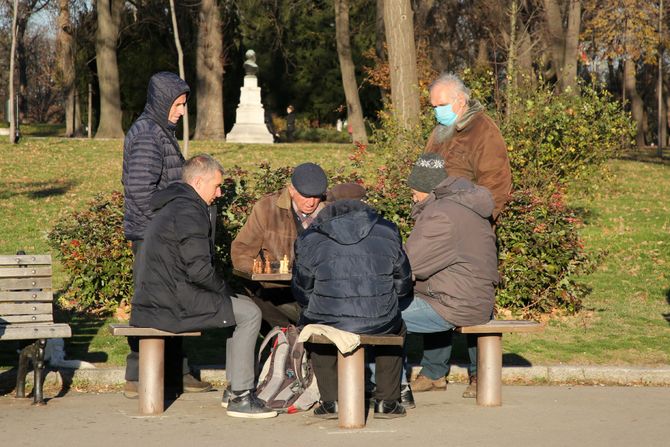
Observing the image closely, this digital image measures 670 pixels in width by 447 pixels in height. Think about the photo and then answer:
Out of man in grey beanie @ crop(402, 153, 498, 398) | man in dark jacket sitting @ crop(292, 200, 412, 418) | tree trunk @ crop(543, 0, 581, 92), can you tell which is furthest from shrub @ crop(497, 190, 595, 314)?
tree trunk @ crop(543, 0, 581, 92)

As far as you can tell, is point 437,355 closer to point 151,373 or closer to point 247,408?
point 247,408

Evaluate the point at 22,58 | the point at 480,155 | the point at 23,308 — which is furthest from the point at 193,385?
the point at 22,58

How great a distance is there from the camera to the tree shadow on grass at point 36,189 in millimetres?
20109

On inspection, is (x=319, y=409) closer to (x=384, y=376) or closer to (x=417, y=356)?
(x=384, y=376)

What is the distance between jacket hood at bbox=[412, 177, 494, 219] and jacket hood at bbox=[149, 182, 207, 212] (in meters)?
1.43

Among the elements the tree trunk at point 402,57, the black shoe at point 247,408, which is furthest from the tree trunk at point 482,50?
the black shoe at point 247,408

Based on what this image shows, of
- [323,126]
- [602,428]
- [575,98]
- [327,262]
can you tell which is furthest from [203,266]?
[323,126]

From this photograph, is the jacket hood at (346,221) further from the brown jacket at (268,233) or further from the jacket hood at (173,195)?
the brown jacket at (268,233)

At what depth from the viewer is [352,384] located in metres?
6.43

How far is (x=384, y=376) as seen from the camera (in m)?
6.81

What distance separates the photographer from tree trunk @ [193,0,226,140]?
3294 centimetres

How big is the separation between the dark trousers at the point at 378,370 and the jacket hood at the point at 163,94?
6.08 ft

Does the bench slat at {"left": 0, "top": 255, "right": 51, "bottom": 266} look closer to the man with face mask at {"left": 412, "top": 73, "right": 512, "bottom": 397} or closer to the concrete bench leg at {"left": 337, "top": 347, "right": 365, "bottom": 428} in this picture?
the concrete bench leg at {"left": 337, "top": 347, "right": 365, "bottom": 428}

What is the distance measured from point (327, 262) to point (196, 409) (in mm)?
1360
